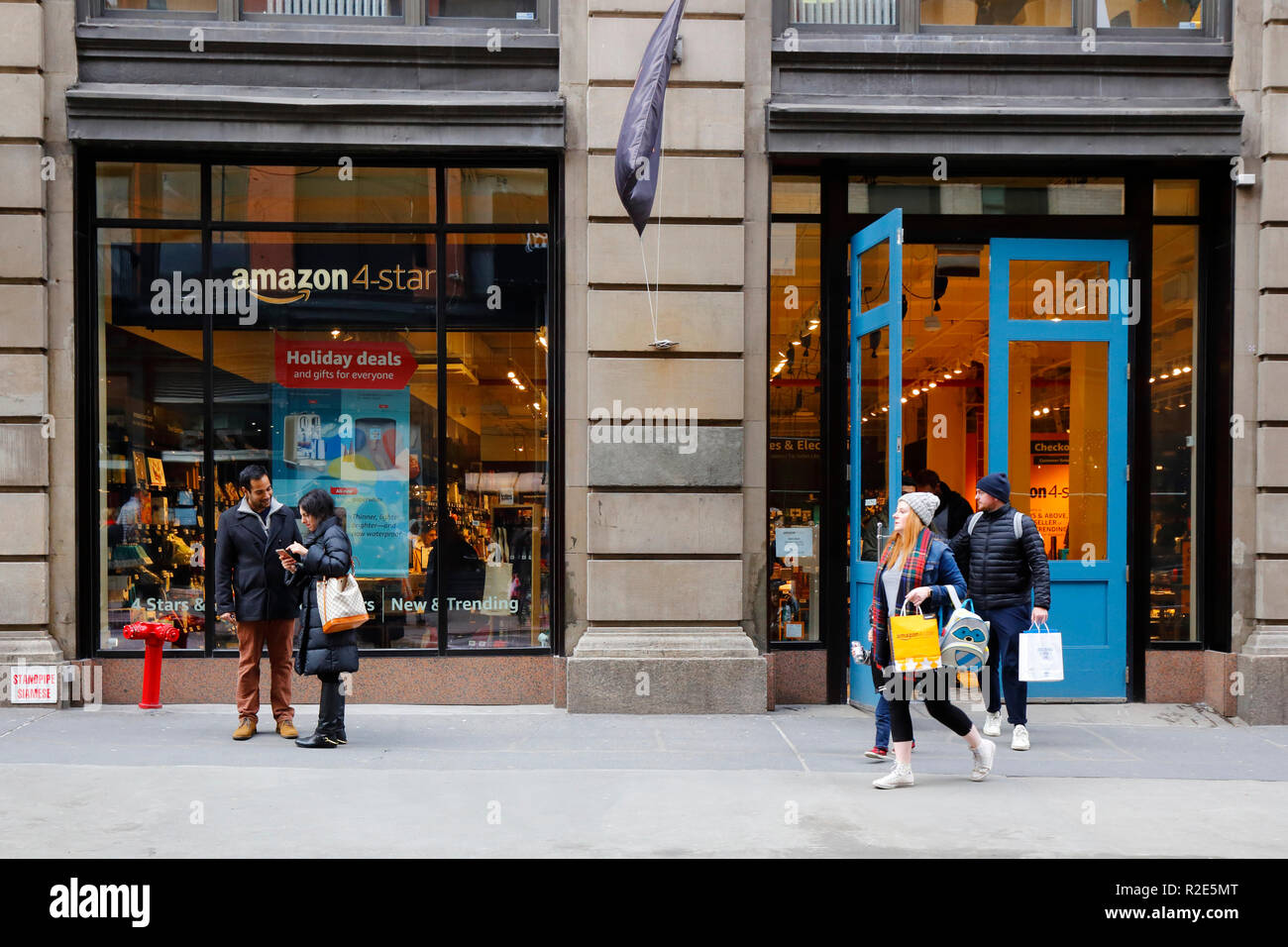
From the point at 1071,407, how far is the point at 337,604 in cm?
693

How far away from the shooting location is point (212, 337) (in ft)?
33.7

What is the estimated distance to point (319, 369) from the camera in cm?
1041

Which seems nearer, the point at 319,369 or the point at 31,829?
the point at 31,829

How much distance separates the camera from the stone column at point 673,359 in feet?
32.1

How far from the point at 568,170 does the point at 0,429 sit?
17.7 ft

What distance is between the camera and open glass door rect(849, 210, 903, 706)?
1007 centimetres

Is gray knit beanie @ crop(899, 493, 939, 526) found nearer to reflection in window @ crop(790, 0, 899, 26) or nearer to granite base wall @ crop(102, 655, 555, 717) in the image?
granite base wall @ crop(102, 655, 555, 717)

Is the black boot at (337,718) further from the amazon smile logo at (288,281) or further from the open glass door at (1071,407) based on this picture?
the open glass door at (1071,407)

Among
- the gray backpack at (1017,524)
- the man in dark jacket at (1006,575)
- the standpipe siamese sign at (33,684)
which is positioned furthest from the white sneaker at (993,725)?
the standpipe siamese sign at (33,684)

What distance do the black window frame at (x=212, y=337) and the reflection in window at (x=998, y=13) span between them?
3.87 metres

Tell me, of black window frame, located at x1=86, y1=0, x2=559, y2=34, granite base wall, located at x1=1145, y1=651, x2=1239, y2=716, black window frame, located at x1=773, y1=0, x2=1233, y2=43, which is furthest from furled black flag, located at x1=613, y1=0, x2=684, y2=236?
granite base wall, located at x1=1145, y1=651, x2=1239, y2=716

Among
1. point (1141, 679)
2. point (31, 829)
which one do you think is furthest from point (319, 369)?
point (1141, 679)

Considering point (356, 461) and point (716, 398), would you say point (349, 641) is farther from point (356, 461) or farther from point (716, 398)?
point (716, 398)

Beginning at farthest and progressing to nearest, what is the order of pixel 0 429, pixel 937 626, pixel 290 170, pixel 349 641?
pixel 290 170
pixel 0 429
pixel 349 641
pixel 937 626
